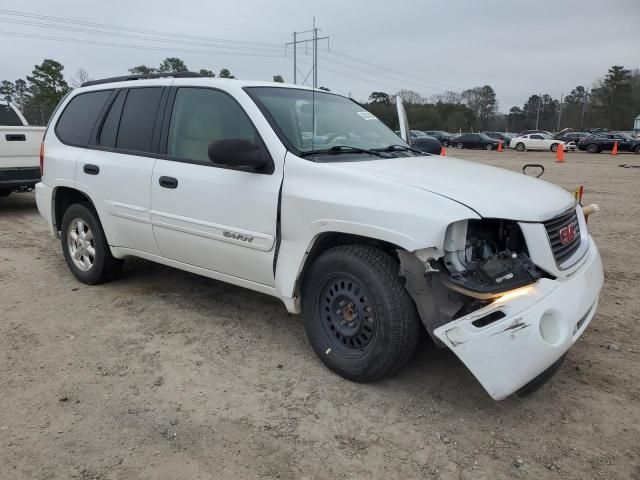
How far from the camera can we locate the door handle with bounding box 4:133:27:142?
798cm

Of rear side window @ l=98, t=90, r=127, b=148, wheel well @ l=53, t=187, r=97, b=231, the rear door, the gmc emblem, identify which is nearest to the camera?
the gmc emblem

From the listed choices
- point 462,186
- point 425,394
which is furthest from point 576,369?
point 462,186

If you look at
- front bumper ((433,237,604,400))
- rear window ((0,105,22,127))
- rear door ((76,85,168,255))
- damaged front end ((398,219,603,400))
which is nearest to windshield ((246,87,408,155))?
rear door ((76,85,168,255))

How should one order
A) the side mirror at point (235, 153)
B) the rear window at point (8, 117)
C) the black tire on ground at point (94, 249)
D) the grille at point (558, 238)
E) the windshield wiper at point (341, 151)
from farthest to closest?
the rear window at point (8, 117) → the black tire on ground at point (94, 249) → the windshield wiper at point (341, 151) → the side mirror at point (235, 153) → the grille at point (558, 238)

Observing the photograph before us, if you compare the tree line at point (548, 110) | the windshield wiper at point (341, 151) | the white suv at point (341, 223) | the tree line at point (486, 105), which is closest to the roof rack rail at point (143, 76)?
the white suv at point (341, 223)

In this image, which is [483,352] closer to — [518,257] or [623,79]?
[518,257]

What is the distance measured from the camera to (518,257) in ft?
9.21

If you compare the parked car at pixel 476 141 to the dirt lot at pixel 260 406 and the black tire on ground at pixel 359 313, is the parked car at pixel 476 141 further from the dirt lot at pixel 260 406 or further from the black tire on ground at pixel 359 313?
the black tire on ground at pixel 359 313

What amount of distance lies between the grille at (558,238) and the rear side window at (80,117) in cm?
385

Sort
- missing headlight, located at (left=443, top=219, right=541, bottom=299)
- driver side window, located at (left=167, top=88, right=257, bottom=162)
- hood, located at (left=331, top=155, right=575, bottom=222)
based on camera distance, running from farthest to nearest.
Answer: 1. driver side window, located at (left=167, top=88, right=257, bottom=162)
2. hood, located at (left=331, top=155, right=575, bottom=222)
3. missing headlight, located at (left=443, top=219, right=541, bottom=299)

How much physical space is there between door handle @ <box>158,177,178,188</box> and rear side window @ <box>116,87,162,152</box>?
36 cm

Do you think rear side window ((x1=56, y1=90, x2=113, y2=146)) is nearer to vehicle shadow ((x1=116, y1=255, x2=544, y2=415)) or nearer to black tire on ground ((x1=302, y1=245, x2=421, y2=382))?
vehicle shadow ((x1=116, y1=255, x2=544, y2=415))

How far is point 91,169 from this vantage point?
15.0 ft

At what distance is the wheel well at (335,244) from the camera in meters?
3.10
